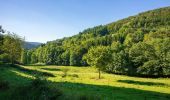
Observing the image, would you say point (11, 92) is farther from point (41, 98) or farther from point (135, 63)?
point (135, 63)

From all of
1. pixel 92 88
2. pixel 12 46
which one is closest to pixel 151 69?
pixel 12 46

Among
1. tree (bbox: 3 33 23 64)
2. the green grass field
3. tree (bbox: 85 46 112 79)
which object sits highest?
tree (bbox: 3 33 23 64)

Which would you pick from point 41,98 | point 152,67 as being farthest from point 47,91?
point 152,67

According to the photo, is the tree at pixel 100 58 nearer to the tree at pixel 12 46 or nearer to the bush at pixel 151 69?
the bush at pixel 151 69

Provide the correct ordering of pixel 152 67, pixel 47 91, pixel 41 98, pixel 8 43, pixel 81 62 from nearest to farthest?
pixel 41 98 < pixel 47 91 < pixel 152 67 < pixel 8 43 < pixel 81 62

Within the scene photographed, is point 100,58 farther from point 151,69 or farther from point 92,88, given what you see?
point 92,88

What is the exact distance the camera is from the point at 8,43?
390 ft

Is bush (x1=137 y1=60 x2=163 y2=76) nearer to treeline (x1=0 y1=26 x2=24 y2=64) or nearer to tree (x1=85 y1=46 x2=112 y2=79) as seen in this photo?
tree (x1=85 y1=46 x2=112 y2=79)

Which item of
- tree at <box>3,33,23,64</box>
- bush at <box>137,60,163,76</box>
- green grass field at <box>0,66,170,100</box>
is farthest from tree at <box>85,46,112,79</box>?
tree at <box>3,33,23,64</box>

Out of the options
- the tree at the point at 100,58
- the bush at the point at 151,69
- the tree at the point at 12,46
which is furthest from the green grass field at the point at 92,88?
the tree at the point at 12,46

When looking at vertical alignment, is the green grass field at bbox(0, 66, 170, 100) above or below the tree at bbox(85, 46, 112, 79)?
below

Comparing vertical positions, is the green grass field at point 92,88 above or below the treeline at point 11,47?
below

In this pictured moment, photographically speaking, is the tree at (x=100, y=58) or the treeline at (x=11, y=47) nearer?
the tree at (x=100, y=58)

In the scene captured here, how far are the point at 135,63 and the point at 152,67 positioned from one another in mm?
10779
